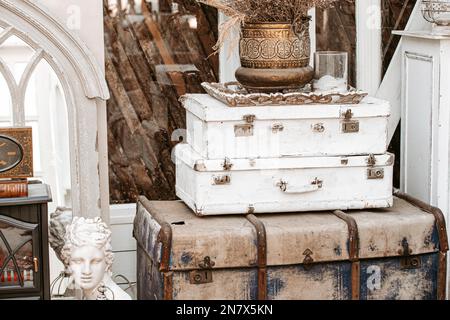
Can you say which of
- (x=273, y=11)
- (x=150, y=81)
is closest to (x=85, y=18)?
(x=150, y=81)

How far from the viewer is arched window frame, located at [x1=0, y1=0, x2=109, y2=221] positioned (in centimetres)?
449

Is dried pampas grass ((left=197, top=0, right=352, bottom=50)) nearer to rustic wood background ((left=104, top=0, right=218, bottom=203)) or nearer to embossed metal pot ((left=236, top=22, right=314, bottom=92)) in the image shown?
embossed metal pot ((left=236, top=22, right=314, bottom=92))

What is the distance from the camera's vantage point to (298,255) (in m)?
4.25

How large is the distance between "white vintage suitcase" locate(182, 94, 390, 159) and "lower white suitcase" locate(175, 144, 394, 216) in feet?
0.14

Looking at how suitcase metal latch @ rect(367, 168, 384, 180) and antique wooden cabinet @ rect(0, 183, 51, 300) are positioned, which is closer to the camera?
antique wooden cabinet @ rect(0, 183, 51, 300)

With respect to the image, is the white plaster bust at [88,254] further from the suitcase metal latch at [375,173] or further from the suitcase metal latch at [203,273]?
the suitcase metal latch at [375,173]

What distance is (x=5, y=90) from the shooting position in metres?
4.54

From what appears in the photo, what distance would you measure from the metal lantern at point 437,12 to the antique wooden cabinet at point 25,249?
1.92m

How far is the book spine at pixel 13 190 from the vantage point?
4125 mm

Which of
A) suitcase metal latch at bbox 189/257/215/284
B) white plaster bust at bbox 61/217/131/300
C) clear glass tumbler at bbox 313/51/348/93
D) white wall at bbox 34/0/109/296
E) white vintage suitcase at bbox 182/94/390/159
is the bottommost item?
suitcase metal latch at bbox 189/257/215/284

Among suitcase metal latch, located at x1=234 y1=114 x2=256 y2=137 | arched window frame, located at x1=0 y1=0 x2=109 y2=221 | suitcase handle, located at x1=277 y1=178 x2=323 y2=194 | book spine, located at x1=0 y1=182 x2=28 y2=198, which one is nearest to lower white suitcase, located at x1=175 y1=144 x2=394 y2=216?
suitcase handle, located at x1=277 y1=178 x2=323 y2=194

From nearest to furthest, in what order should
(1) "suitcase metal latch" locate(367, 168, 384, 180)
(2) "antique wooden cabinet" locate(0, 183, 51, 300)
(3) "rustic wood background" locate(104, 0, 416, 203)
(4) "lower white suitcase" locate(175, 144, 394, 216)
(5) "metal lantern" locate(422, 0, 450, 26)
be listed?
1. (2) "antique wooden cabinet" locate(0, 183, 51, 300)
2. (4) "lower white suitcase" locate(175, 144, 394, 216)
3. (1) "suitcase metal latch" locate(367, 168, 384, 180)
4. (5) "metal lantern" locate(422, 0, 450, 26)
5. (3) "rustic wood background" locate(104, 0, 416, 203)

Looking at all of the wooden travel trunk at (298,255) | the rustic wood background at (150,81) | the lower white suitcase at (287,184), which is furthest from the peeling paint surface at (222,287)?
the rustic wood background at (150,81)
